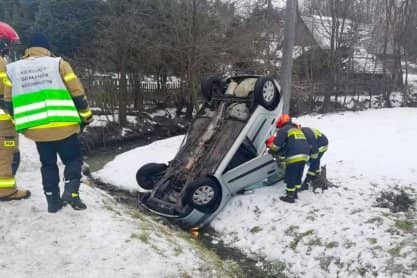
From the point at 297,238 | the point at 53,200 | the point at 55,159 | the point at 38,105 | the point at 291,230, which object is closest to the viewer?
the point at 38,105

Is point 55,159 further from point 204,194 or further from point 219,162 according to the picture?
point 219,162

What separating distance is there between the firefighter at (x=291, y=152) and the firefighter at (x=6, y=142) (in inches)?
141

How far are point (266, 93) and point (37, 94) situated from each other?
3.73 meters

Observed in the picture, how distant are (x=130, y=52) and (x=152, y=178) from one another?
10.4 m

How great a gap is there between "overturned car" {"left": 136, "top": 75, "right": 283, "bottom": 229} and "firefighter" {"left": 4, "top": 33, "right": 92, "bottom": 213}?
7.08 ft

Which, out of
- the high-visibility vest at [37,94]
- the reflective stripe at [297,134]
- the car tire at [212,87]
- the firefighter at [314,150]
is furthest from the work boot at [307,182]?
the high-visibility vest at [37,94]

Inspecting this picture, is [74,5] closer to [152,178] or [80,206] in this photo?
[152,178]

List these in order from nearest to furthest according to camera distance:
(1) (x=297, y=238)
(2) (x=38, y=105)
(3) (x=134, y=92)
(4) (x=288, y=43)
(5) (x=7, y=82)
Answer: (2) (x=38, y=105)
(5) (x=7, y=82)
(1) (x=297, y=238)
(4) (x=288, y=43)
(3) (x=134, y=92)

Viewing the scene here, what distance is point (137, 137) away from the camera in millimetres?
15242

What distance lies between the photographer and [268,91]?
683 cm

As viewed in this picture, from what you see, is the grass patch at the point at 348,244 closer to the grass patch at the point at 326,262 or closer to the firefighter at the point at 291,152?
the grass patch at the point at 326,262

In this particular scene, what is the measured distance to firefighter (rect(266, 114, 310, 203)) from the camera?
20.5 feet

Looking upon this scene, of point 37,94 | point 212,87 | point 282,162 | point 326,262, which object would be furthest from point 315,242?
point 37,94

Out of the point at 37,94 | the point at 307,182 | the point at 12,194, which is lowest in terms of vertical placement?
the point at 307,182
